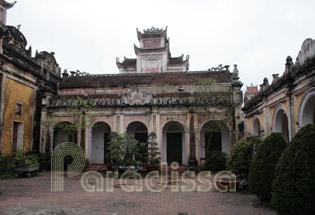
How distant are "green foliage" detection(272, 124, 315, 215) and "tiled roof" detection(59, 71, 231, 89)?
52.1 ft

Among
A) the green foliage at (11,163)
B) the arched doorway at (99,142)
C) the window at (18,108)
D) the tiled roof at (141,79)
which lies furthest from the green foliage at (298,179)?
the arched doorway at (99,142)

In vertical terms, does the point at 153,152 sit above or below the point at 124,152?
below

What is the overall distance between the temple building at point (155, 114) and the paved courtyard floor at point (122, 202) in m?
7.19

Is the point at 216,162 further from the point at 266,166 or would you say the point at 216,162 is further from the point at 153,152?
the point at 266,166

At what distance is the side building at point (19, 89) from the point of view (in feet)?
51.0

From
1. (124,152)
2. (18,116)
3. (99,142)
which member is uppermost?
(18,116)

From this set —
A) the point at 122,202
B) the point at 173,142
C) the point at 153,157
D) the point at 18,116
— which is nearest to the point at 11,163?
the point at 18,116

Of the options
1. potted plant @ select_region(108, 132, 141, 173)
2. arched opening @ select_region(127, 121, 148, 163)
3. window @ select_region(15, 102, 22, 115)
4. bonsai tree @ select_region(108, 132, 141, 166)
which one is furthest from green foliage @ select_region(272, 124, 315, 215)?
window @ select_region(15, 102, 22, 115)

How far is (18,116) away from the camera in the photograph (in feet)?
55.3

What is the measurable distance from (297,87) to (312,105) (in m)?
0.74

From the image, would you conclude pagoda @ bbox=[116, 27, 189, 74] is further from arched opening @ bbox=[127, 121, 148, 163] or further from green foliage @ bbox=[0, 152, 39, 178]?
green foliage @ bbox=[0, 152, 39, 178]

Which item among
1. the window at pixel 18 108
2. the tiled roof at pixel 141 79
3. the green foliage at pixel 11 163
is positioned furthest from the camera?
the tiled roof at pixel 141 79

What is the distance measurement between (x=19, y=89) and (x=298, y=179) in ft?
54.5

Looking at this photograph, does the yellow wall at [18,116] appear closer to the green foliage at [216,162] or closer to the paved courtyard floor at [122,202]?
the paved courtyard floor at [122,202]
